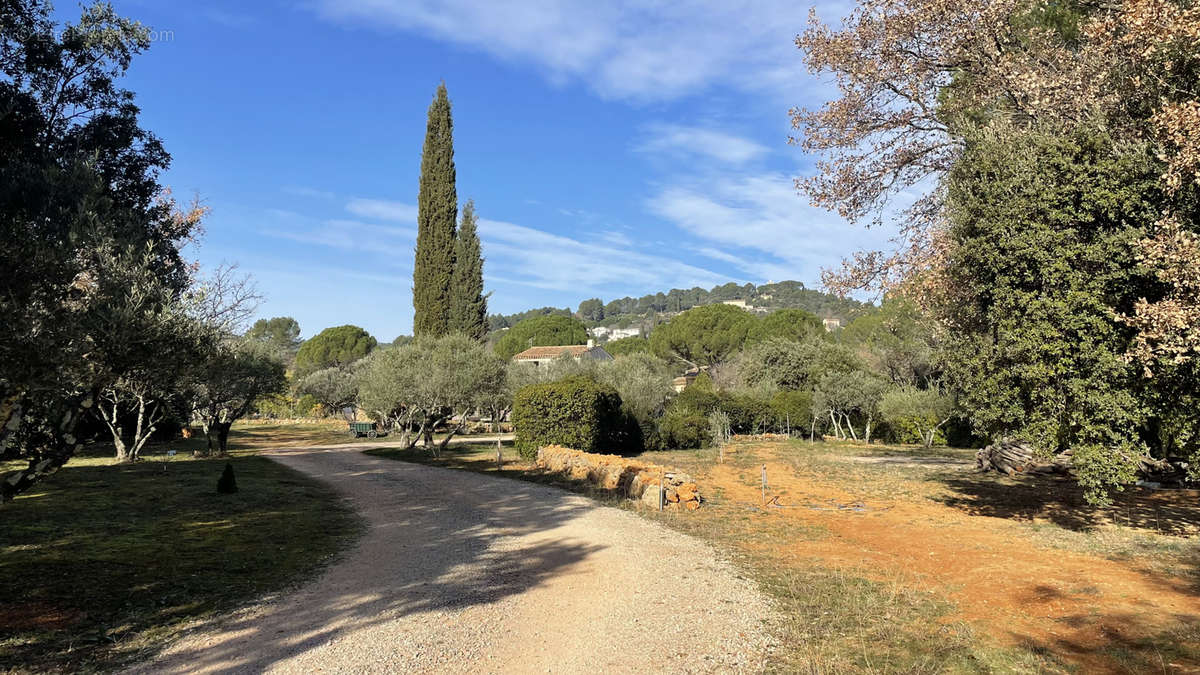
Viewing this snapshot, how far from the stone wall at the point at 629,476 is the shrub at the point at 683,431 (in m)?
9.59

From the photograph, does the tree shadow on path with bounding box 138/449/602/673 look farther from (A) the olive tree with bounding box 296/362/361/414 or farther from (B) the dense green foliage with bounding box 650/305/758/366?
(B) the dense green foliage with bounding box 650/305/758/366

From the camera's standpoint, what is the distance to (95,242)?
7160 mm

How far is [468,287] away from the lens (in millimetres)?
40688

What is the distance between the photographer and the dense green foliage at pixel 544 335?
80.8 meters

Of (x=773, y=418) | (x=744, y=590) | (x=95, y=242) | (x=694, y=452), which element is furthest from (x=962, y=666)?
(x=773, y=418)

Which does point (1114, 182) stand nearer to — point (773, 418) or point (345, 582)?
point (345, 582)

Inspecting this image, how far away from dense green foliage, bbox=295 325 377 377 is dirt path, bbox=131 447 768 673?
7096 cm

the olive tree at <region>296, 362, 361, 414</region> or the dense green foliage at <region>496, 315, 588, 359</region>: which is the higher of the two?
the dense green foliage at <region>496, 315, 588, 359</region>

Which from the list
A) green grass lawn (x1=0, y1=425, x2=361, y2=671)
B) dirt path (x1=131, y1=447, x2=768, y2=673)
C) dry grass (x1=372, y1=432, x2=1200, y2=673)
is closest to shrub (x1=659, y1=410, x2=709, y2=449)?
dry grass (x1=372, y1=432, x2=1200, y2=673)

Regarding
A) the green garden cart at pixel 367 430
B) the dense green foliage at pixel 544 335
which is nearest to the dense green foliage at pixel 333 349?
the dense green foliage at pixel 544 335

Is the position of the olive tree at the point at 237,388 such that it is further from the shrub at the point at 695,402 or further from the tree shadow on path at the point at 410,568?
the shrub at the point at 695,402

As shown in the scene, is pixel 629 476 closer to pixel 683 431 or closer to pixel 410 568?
pixel 410 568

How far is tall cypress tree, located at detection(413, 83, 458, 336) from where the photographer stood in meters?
40.1

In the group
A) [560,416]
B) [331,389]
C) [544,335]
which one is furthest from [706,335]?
[560,416]
